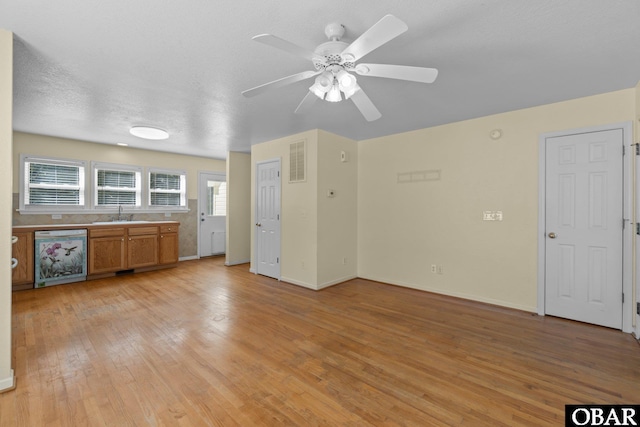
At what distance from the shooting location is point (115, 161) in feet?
18.8

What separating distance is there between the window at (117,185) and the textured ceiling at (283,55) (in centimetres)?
182

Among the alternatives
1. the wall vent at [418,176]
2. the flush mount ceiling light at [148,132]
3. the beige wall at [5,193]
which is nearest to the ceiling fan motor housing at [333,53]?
the beige wall at [5,193]

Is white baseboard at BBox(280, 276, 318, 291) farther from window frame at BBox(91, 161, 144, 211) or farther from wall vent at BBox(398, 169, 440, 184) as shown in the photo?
window frame at BBox(91, 161, 144, 211)

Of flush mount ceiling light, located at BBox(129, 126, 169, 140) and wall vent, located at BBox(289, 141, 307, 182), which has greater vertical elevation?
flush mount ceiling light, located at BBox(129, 126, 169, 140)

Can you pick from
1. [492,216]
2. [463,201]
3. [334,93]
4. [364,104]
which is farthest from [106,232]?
[492,216]

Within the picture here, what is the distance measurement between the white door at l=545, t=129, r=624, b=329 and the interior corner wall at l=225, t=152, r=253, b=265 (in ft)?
17.2

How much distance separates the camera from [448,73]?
101 inches

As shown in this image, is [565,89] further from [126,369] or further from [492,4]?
[126,369]

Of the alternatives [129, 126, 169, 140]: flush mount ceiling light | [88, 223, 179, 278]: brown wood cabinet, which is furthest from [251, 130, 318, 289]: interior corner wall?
[88, 223, 179, 278]: brown wood cabinet

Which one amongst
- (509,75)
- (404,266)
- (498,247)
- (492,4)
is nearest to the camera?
(492,4)

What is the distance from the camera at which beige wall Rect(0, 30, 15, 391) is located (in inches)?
77.3

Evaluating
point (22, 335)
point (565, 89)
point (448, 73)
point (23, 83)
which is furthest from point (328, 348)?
point (23, 83)

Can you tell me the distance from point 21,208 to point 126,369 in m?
4.53

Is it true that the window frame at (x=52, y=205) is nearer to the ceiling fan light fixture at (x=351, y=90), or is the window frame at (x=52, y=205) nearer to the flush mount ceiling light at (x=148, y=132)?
the flush mount ceiling light at (x=148, y=132)
